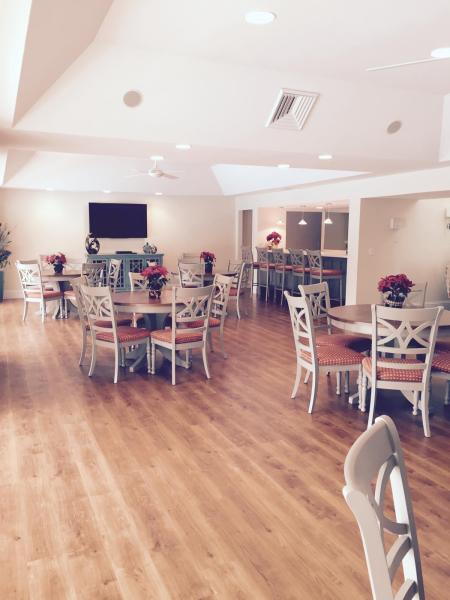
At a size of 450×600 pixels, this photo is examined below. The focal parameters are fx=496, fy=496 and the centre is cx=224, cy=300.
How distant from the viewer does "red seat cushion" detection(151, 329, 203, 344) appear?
5164 mm

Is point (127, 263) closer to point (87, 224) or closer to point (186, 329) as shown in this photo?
point (87, 224)

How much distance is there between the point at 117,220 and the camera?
12.0 meters

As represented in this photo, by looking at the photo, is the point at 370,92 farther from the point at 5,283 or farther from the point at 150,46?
the point at 5,283

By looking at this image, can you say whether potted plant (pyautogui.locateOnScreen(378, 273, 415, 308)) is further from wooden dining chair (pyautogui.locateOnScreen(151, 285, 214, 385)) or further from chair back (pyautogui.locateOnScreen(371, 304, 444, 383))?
wooden dining chair (pyautogui.locateOnScreen(151, 285, 214, 385))

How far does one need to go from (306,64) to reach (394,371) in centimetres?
280

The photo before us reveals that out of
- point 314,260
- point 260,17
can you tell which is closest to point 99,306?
point 260,17

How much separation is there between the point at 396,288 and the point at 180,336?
219cm

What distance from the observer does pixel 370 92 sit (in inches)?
200

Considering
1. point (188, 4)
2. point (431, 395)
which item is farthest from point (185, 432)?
point (188, 4)

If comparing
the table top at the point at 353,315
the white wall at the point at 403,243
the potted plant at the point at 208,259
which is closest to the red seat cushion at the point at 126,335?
the table top at the point at 353,315

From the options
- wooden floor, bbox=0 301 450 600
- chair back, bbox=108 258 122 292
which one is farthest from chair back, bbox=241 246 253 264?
wooden floor, bbox=0 301 450 600

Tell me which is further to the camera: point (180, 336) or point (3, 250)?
point (3, 250)

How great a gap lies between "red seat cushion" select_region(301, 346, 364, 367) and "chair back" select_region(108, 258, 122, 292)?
537 centimetres

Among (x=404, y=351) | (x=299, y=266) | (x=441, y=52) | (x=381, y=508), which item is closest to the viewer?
(x=381, y=508)
